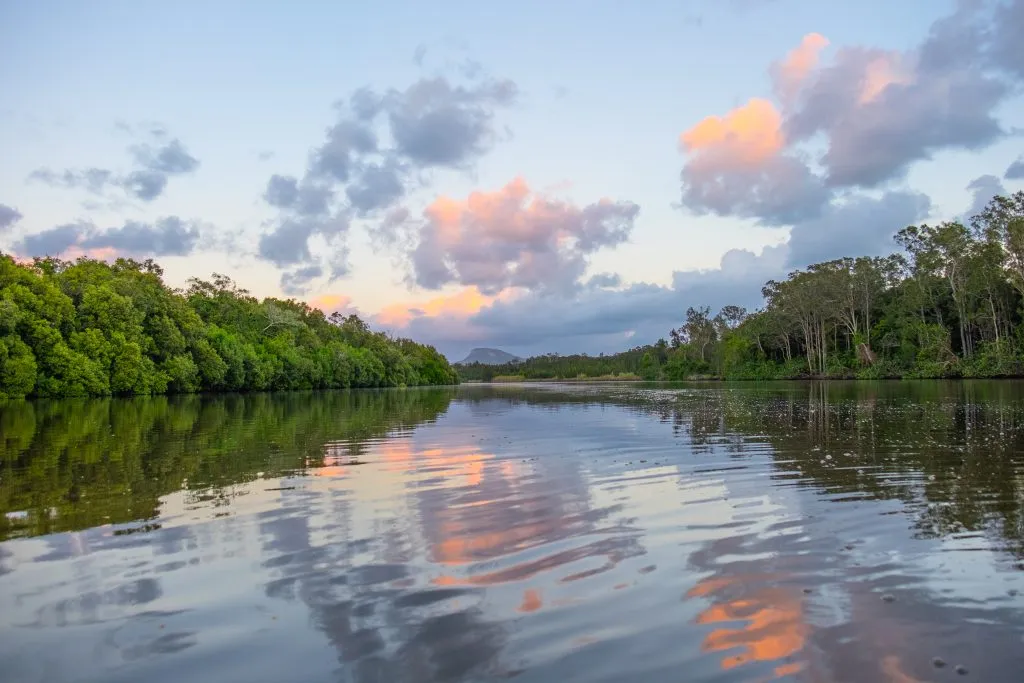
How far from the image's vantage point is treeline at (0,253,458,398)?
57.8 metres

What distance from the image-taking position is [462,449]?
755 inches

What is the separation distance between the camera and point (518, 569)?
7.19 metres

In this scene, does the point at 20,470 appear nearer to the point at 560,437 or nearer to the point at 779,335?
the point at 560,437

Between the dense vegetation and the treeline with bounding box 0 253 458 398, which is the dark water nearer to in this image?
the treeline with bounding box 0 253 458 398

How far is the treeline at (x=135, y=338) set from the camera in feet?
190

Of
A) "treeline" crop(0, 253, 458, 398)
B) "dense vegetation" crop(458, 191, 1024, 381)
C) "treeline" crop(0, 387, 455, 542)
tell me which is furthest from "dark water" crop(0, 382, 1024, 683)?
"dense vegetation" crop(458, 191, 1024, 381)

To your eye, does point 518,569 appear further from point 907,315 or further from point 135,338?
point 907,315

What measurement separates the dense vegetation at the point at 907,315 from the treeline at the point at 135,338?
82.4 metres

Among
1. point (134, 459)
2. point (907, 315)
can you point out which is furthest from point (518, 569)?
point (907, 315)

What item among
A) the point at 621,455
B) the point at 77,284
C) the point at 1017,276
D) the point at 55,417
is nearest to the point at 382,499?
the point at 621,455

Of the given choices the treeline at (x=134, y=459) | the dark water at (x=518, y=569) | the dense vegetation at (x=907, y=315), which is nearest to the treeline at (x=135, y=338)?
the treeline at (x=134, y=459)

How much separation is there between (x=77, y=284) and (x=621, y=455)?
232 ft

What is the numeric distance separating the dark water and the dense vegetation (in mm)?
76768

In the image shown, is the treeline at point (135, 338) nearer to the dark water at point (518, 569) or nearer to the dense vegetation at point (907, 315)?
the dark water at point (518, 569)
